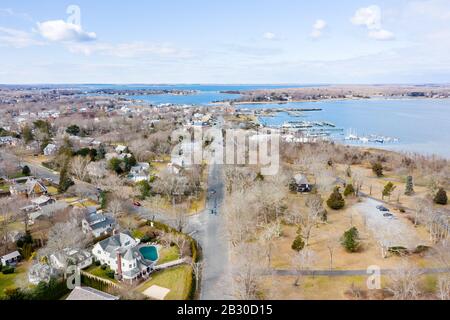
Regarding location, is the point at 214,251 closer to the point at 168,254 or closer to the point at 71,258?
the point at 168,254

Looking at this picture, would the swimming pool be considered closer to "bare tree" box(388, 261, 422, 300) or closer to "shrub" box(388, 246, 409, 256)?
"bare tree" box(388, 261, 422, 300)

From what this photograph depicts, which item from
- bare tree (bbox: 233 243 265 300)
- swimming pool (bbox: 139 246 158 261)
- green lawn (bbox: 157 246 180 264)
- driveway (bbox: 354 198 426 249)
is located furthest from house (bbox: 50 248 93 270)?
driveway (bbox: 354 198 426 249)

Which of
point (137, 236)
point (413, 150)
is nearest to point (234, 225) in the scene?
point (137, 236)

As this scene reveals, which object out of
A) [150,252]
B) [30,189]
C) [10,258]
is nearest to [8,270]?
[10,258]

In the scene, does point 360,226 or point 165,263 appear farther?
point 360,226

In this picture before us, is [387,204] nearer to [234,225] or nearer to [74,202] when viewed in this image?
[234,225]

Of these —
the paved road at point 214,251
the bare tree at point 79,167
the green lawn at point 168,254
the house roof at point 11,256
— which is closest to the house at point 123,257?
the green lawn at point 168,254
